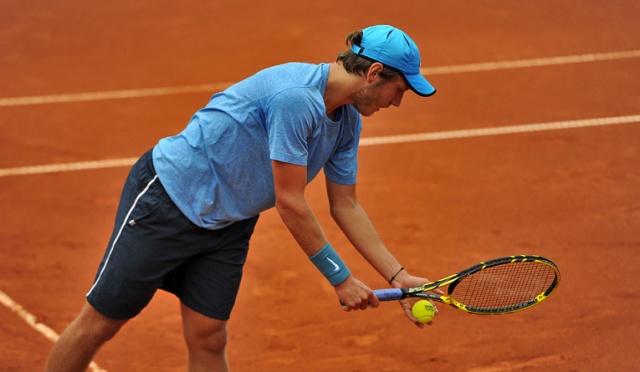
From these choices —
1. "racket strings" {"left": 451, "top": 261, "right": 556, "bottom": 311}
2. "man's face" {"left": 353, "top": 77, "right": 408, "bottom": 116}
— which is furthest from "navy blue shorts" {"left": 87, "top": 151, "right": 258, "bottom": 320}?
"racket strings" {"left": 451, "top": 261, "right": 556, "bottom": 311}

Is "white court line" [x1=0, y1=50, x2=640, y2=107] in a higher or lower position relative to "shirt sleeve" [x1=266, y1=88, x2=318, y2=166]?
lower

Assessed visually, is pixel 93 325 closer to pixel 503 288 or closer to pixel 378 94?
pixel 378 94

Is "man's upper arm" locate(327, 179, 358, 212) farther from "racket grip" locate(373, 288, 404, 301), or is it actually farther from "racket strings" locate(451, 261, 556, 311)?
"racket strings" locate(451, 261, 556, 311)

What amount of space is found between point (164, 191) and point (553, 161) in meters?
4.35

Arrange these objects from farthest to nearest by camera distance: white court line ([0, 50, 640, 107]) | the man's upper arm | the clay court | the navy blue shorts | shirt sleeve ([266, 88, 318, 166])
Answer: white court line ([0, 50, 640, 107]), the clay court, the man's upper arm, the navy blue shorts, shirt sleeve ([266, 88, 318, 166])

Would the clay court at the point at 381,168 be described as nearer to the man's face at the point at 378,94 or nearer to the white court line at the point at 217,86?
the white court line at the point at 217,86

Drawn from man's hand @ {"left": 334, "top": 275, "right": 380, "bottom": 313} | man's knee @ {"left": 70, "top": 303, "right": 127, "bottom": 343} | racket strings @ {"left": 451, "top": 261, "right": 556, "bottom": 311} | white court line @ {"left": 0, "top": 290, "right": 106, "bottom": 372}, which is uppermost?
man's hand @ {"left": 334, "top": 275, "right": 380, "bottom": 313}

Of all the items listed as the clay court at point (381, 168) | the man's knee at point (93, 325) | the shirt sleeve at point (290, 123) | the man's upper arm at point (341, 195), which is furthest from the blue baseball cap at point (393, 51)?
the clay court at point (381, 168)

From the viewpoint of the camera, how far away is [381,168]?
728 cm

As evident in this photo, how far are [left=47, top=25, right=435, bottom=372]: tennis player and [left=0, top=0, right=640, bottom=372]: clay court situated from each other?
1.02m

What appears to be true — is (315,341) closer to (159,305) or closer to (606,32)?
(159,305)

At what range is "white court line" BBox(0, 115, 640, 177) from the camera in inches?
285

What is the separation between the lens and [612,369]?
4.86 m

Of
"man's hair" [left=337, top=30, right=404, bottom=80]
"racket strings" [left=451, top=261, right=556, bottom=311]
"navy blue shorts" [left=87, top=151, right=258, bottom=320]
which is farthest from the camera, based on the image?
"racket strings" [left=451, top=261, right=556, bottom=311]
